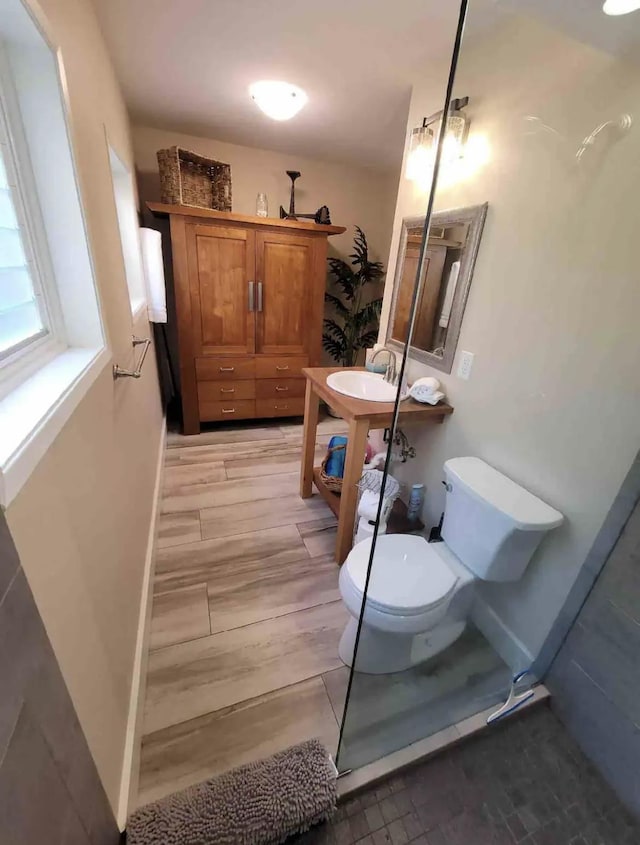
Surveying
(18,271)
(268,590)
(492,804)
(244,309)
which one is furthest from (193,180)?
(492,804)

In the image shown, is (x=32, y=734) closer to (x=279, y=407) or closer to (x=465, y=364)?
(x=465, y=364)

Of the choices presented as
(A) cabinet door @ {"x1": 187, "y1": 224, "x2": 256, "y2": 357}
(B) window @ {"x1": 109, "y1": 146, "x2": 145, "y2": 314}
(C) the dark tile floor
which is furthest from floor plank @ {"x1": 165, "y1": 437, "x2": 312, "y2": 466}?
(C) the dark tile floor

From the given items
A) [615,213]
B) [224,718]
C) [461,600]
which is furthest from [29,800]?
[615,213]

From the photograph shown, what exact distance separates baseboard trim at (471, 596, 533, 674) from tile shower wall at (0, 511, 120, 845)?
1.39m

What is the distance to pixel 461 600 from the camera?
4.42ft

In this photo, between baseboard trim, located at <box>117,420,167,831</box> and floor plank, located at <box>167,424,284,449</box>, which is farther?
floor plank, located at <box>167,424,284,449</box>

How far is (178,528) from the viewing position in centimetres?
193

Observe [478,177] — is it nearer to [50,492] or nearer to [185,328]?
[50,492]

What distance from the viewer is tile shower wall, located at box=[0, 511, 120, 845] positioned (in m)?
0.42

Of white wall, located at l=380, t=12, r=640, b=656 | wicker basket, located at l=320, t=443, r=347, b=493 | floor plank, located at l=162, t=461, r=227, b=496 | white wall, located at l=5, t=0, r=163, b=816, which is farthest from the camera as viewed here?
floor plank, located at l=162, t=461, r=227, b=496

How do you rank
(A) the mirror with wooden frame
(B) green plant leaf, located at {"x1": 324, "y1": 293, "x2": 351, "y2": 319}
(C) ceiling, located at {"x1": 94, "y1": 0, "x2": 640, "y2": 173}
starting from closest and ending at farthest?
(C) ceiling, located at {"x1": 94, "y1": 0, "x2": 640, "y2": 173} → (A) the mirror with wooden frame → (B) green plant leaf, located at {"x1": 324, "y1": 293, "x2": 351, "y2": 319}

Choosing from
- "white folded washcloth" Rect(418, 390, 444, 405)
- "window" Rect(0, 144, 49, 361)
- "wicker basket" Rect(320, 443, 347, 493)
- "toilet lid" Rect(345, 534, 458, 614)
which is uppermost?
"window" Rect(0, 144, 49, 361)

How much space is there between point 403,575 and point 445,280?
4.16 ft

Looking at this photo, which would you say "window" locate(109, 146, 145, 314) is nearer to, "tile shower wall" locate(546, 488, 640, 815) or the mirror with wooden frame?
the mirror with wooden frame
